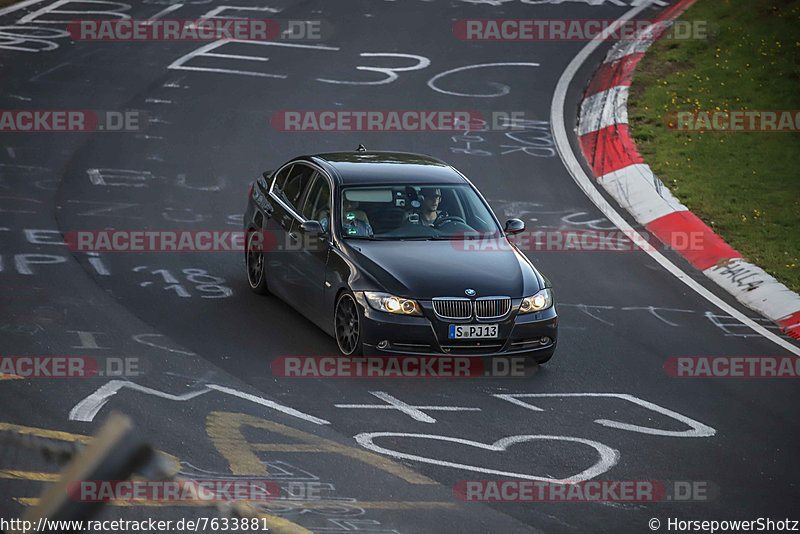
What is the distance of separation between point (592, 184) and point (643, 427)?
786cm

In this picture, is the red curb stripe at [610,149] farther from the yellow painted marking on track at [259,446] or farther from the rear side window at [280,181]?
the yellow painted marking on track at [259,446]

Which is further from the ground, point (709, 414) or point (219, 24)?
point (219, 24)

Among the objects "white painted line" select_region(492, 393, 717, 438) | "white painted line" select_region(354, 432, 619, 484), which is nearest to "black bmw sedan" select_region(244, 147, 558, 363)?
"white painted line" select_region(492, 393, 717, 438)

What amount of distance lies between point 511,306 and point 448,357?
0.72 m

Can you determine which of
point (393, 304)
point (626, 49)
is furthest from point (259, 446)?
point (626, 49)

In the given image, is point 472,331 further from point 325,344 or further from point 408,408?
point 325,344

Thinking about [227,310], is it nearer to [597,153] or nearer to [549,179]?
[549,179]

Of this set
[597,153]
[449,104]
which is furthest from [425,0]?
[597,153]

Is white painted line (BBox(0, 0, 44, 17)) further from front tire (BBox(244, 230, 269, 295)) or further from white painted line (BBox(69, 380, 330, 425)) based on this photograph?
white painted line (BBox(69, 380, 330, 425))

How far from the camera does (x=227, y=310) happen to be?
36.2 feet

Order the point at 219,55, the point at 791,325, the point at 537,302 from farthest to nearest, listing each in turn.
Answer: the point at 219,55, the point at 791,325, the point at 537,302

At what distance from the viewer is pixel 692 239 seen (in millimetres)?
13781

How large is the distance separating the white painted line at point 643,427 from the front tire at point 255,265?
136 inches

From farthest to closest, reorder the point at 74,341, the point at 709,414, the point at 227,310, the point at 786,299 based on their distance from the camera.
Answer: the point at 786,299
the point at 227,310
the point at 74,341
the point at 709,414
